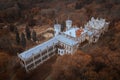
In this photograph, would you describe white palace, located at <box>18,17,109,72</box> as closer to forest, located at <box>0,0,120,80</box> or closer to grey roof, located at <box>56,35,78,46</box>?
grey roof, located at <box>56,35,78,46</box>

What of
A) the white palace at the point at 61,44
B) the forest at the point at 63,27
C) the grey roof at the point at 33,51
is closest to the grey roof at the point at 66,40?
the white palace at the point at 61,44

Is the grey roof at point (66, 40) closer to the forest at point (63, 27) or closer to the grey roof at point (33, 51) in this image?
the grey roof at point (33, 51)

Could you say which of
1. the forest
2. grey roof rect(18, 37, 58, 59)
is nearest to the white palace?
grey roof rect(18, 37, 58, 59)

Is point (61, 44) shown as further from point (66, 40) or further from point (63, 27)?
point (63, 27)

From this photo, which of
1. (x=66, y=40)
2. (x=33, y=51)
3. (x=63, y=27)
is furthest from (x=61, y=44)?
(x=63, y=27)

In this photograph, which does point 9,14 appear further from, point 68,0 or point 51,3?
point 68,0

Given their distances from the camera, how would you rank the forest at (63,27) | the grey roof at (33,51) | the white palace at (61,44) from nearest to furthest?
the forest at (63,27)
the grey roof at (33,51)
the white palace at (61,44)

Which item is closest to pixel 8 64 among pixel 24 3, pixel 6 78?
pixel 6 78

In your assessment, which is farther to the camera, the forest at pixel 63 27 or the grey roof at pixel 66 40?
the grey roof at pixel 66 40
